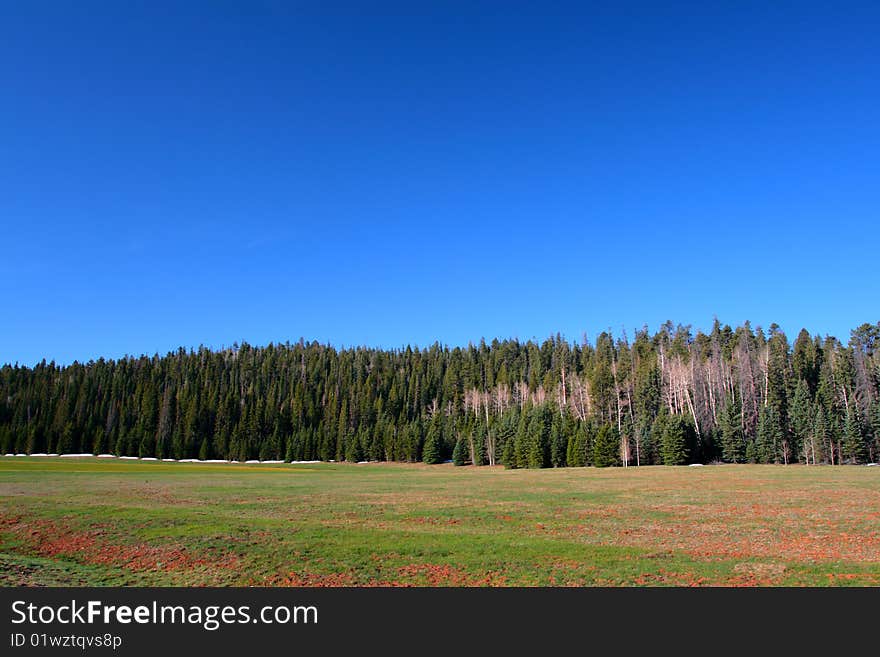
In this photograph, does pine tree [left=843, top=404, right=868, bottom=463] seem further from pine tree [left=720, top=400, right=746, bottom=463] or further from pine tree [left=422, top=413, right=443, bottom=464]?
pine tree [left=422, top=413, right=443, bottom=464]

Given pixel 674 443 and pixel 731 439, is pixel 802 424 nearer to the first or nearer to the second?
pixel 731 439

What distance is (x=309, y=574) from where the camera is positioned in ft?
52.6

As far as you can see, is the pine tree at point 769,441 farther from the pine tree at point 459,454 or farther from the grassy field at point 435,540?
the grassy field at point 435,540

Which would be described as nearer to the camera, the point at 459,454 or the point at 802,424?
the point at 802,424

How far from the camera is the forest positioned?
9069 centimetres

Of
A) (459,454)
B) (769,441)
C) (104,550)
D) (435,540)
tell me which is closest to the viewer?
(104,550)

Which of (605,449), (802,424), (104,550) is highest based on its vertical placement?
(802,424)

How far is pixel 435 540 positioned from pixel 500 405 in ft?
402

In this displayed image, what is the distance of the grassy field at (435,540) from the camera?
52.0 feet

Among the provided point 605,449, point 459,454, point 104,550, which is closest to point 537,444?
point 605,449

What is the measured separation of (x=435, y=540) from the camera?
68.1ft

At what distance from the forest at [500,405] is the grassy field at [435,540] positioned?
59.6 m

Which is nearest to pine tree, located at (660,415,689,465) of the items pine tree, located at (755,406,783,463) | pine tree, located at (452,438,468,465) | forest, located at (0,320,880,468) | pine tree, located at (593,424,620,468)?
forest, located at (0,320,880,468)
